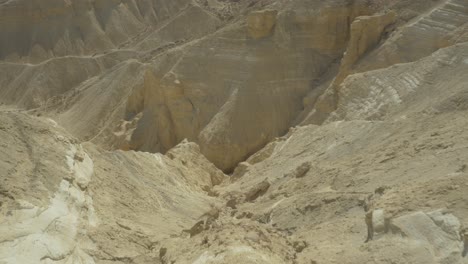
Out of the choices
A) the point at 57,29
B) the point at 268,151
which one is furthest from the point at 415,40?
the point at 57,29

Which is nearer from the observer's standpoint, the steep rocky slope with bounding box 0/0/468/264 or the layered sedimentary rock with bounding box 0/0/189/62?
the steep rocky slope with bounding box 0/0/468/264

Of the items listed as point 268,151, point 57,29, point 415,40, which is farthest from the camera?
point 57,29

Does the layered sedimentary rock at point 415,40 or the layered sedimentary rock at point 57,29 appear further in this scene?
the layered sedimentary rock at point 57,29

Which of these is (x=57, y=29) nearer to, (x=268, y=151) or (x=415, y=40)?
(x=268, y=151)

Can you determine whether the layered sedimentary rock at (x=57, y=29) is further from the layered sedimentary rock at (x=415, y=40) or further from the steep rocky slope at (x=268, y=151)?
the layered sedimentary rock at (x=415, y=40)

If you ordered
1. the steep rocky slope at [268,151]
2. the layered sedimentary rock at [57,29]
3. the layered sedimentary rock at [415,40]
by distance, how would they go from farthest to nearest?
the layered sedimentary rock at [57,29] < the layered sedimentary rock at [415,40] < the steep rocky slope at [268,151]

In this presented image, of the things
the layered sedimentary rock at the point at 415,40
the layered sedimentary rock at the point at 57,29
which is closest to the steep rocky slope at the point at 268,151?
the layered sedimentary rock at the point at 415,40

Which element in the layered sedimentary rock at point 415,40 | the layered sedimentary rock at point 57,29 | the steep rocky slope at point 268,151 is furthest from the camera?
the layered sedimentary rock at point 57,29

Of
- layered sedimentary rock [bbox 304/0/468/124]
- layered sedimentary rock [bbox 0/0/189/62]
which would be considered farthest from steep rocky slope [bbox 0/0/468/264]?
layered sedimentary rock [bbox 0/0/189/62]

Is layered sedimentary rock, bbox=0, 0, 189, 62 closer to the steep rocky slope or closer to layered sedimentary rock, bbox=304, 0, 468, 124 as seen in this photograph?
the steep rocky slope
